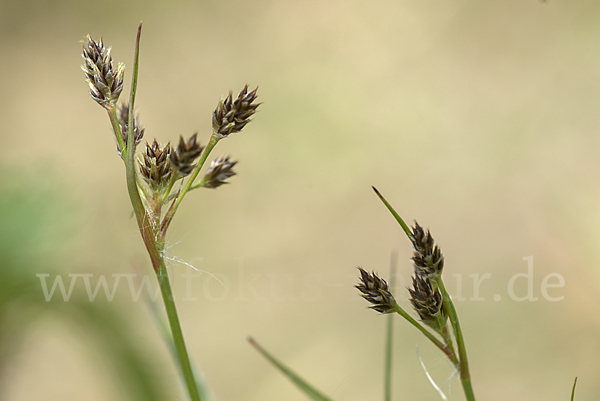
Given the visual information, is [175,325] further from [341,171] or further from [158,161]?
[341,171]

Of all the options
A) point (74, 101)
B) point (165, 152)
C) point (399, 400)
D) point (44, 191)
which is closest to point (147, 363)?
point (165, 152)

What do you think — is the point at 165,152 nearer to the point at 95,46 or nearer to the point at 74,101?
the point at 95,46

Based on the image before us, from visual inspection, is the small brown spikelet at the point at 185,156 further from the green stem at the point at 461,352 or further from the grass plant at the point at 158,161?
the green stem at the point at 461,352

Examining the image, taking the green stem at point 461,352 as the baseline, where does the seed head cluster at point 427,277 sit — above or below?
above

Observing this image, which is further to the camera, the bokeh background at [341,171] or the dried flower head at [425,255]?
the bokeh background at [341,171]

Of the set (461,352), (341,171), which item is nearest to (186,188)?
(461,352)

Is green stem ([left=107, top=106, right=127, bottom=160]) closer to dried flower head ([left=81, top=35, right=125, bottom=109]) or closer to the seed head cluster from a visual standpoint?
dried flower head ([left=81, top=35, right=125, bottom=109])

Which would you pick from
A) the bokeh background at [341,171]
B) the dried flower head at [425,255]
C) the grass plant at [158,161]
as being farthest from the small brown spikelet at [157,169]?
the bokeh background at [341,171]

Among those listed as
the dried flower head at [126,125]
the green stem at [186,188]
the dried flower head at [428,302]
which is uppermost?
the dried flower head at [126,125]
